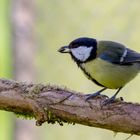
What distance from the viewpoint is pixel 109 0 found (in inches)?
137

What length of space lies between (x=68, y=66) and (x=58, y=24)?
238mm

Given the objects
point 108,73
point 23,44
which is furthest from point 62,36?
point 108,73

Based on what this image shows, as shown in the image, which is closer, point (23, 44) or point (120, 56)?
point (120, 56)

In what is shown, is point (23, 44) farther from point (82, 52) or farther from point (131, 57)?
point (131, 57)

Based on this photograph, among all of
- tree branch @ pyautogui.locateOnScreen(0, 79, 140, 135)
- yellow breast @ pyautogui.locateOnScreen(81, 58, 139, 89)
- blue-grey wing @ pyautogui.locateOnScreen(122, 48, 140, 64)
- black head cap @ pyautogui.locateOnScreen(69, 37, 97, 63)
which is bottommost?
tree branch @ pyautogui.locateOnScreen(0, 79, 140, 135)

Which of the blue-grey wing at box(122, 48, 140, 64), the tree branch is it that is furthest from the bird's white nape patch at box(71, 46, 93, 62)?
the tree branch

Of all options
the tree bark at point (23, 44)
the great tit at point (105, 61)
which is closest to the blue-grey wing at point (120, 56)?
the great tit at point (105, 61)

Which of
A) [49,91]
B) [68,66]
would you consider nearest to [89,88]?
[68,66]

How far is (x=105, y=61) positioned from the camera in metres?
2.94

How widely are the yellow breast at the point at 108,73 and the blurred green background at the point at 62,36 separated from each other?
469mm

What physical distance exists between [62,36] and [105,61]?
65 cm

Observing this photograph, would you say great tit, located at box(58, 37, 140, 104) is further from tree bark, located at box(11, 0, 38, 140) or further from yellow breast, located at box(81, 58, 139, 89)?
tree bark, located at box(11, 0, 38, 140)

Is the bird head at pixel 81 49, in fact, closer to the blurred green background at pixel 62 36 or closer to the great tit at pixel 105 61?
the great tit at pixel 105 61

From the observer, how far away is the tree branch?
258 centimetres
